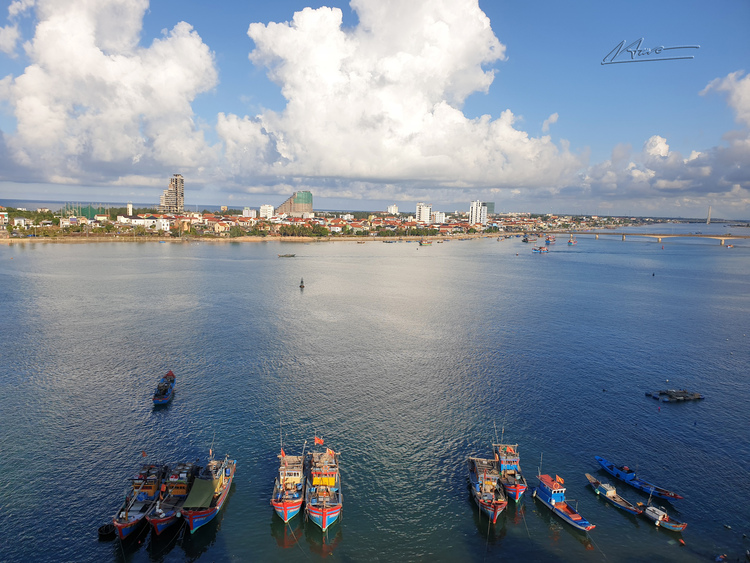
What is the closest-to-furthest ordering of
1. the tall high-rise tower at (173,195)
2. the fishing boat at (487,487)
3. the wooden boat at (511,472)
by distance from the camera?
the fishing boat at (487,487), the wooden boat at (511,472), the tall high-rise tower at (173,195)

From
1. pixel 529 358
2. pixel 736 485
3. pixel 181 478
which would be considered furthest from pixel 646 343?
pixel 181 478

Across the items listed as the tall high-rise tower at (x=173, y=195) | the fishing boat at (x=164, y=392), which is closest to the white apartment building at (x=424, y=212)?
the tall high-rise tower at (x=173, y=195)

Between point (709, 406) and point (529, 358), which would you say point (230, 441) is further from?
point (709, 406)

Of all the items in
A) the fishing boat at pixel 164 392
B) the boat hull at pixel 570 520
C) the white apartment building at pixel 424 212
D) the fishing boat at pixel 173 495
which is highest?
the white apartment building at pixel 424 212

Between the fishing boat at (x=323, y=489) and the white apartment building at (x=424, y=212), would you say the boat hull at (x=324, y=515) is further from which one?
the white apartment building at (x=424, y=212)

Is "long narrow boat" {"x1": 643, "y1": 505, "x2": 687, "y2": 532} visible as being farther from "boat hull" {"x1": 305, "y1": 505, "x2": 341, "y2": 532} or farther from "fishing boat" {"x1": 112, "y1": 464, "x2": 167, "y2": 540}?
"fishing boat" {"x1": 112, "y1": 464, "x2": 167, "y2": 540}

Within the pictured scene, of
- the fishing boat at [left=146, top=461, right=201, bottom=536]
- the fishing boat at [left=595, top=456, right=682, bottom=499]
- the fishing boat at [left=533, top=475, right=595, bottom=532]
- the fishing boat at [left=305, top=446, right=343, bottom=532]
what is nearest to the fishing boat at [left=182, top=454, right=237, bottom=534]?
the fishing boat at [left=146, top=461, right=201, bottom=536]

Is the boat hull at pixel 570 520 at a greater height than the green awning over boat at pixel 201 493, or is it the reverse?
→ the green awning over boat at pixel 201 493
